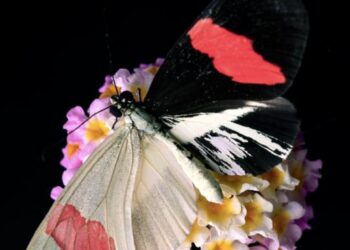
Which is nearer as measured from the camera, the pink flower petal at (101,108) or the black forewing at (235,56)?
the black forewing at (235,56)

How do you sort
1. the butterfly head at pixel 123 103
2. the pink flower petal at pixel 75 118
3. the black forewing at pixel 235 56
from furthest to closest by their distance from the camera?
1. the pink flower petal at pixel 75 118
2. the butterfly head at pixel 123 103
3. the black forewing at pixel 235 56

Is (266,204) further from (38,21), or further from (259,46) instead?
(38,21)

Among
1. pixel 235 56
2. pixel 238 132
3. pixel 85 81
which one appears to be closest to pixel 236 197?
pixel 238 132

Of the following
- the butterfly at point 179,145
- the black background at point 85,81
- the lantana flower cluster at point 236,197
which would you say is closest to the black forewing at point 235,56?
the butterfly at point 179,145

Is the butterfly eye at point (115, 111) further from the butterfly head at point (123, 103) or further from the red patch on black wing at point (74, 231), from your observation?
the red patch on black wing at point (74, 231)

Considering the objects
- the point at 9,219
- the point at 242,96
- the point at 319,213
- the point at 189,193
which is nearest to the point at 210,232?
the point at 189,193

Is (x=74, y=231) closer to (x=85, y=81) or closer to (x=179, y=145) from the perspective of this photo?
(x=179, y=145)

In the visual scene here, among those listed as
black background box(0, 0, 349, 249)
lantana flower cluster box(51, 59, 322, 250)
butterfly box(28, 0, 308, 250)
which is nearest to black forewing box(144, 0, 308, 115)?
butterfly box(28, 0, 308, 250)
